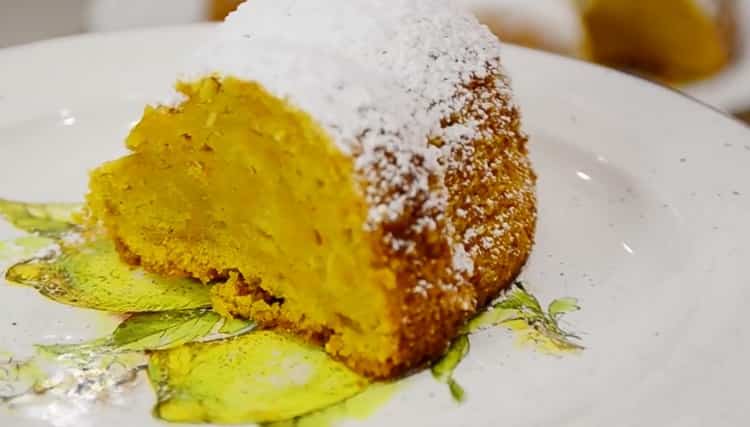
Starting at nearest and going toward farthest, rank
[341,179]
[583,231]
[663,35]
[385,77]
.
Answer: [341,179], [385,77], [583,231], [663,35]

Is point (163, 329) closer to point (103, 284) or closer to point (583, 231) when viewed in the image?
point (103, 284)

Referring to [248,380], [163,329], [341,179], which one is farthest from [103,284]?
[341,179]

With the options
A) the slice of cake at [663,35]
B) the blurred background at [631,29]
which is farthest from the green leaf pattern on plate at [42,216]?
the slice of cake at [663,35]

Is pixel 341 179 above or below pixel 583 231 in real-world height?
above

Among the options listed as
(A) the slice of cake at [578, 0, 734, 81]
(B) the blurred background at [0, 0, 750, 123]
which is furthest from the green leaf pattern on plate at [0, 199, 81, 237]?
(A) the slice of cake at [578, 0, 734, 81]

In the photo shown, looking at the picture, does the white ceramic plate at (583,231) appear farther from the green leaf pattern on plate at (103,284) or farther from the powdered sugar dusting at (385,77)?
the powdered sugar dusting at (385,77)

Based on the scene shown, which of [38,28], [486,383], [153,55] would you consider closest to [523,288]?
[486,383]

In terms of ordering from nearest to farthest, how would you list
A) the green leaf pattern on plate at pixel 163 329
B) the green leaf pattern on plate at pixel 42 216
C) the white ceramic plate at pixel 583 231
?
the white ceramic plate at pixel 583 231 → the green leaf pattern on plate at pixel 163 329 → the green leaf pattern on plate at pixel 42 216
